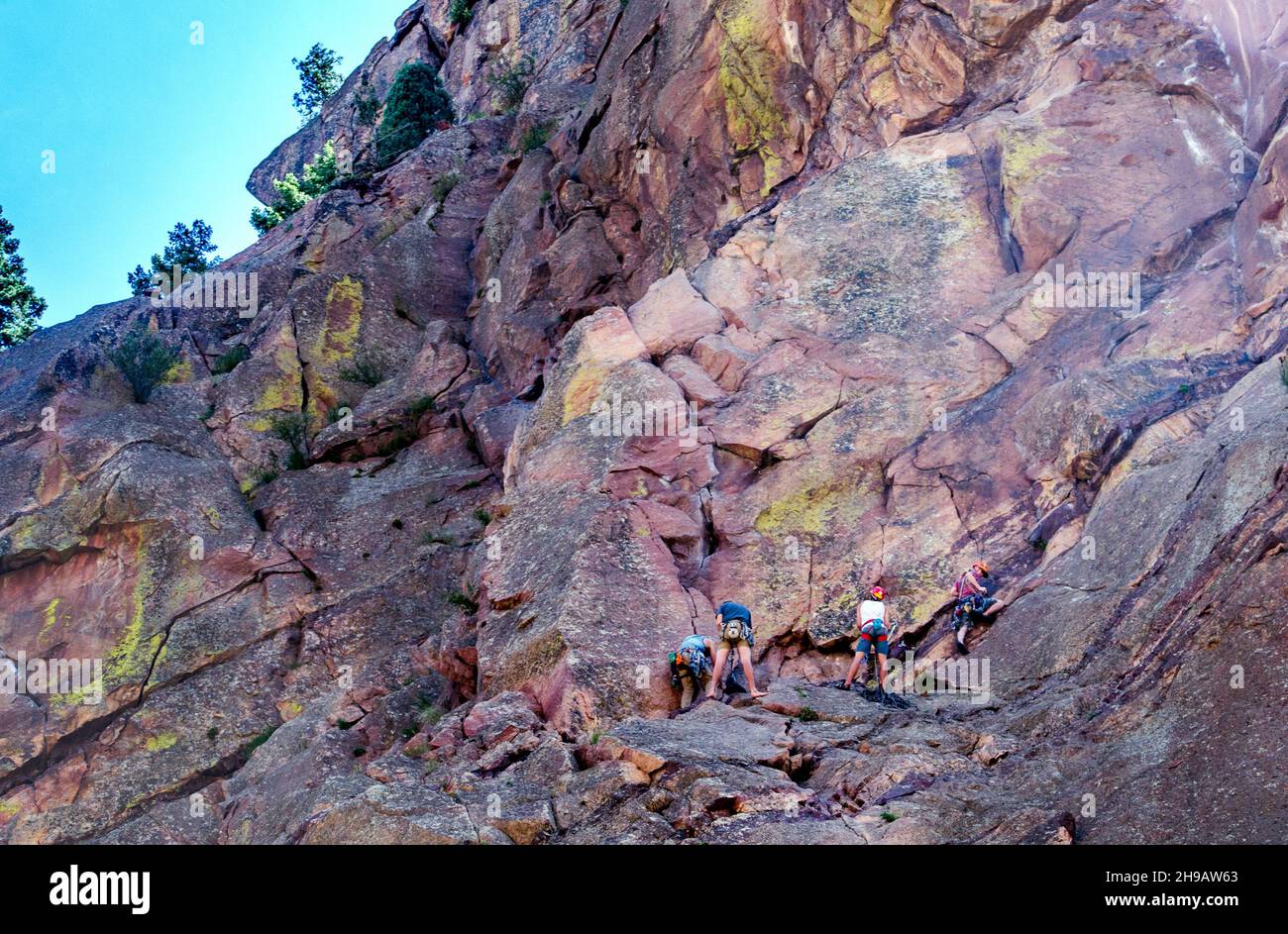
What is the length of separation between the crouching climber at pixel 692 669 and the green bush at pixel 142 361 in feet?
62.0

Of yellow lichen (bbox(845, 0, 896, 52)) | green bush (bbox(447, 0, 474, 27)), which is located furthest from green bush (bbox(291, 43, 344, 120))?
yellow lichen (bbox(845, 0, 896, 52))

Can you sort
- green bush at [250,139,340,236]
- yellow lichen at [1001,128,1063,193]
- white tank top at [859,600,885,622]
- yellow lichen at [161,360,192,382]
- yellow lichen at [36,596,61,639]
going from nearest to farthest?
white tank top at [859,600,885,622]
yellow lichen at [1001,128,1063,193]
yellow lichen at [36,596,61,639]
yellow lichen at [161,360,192,382]
green bush at [250,139,340,236]

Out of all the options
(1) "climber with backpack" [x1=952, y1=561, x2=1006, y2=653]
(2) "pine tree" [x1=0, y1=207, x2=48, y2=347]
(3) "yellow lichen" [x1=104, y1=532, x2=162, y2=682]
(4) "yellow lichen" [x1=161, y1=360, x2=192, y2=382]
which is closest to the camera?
(1) "climber with backpack" [x1=952, y1=561, x2=1006, y2=653]

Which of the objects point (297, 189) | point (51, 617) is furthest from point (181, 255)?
point (51, 617)

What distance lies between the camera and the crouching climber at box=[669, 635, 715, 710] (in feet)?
63.2

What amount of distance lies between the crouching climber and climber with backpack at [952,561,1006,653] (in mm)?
3705

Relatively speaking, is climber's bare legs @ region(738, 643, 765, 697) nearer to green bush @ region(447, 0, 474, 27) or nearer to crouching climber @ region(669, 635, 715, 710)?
crouching climber @ region(669, 635, 715, 710)

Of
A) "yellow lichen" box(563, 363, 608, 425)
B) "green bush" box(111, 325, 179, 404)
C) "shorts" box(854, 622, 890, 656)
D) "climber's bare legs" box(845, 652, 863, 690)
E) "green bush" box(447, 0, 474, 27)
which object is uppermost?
"green bush" box(447, 0, 474, 27)

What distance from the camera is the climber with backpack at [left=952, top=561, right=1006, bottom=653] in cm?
1941

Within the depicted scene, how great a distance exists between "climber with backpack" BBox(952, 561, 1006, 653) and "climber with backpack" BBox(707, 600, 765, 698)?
3148 millimetres

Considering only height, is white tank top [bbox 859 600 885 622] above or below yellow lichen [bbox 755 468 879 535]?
below

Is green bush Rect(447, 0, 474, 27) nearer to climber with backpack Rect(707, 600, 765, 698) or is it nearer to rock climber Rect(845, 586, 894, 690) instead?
climber with backpack Rect(707, 600, 765, 698)

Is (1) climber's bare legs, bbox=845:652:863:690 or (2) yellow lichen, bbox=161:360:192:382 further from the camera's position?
(2) yellow lichen, bbox=161:360:192:382
